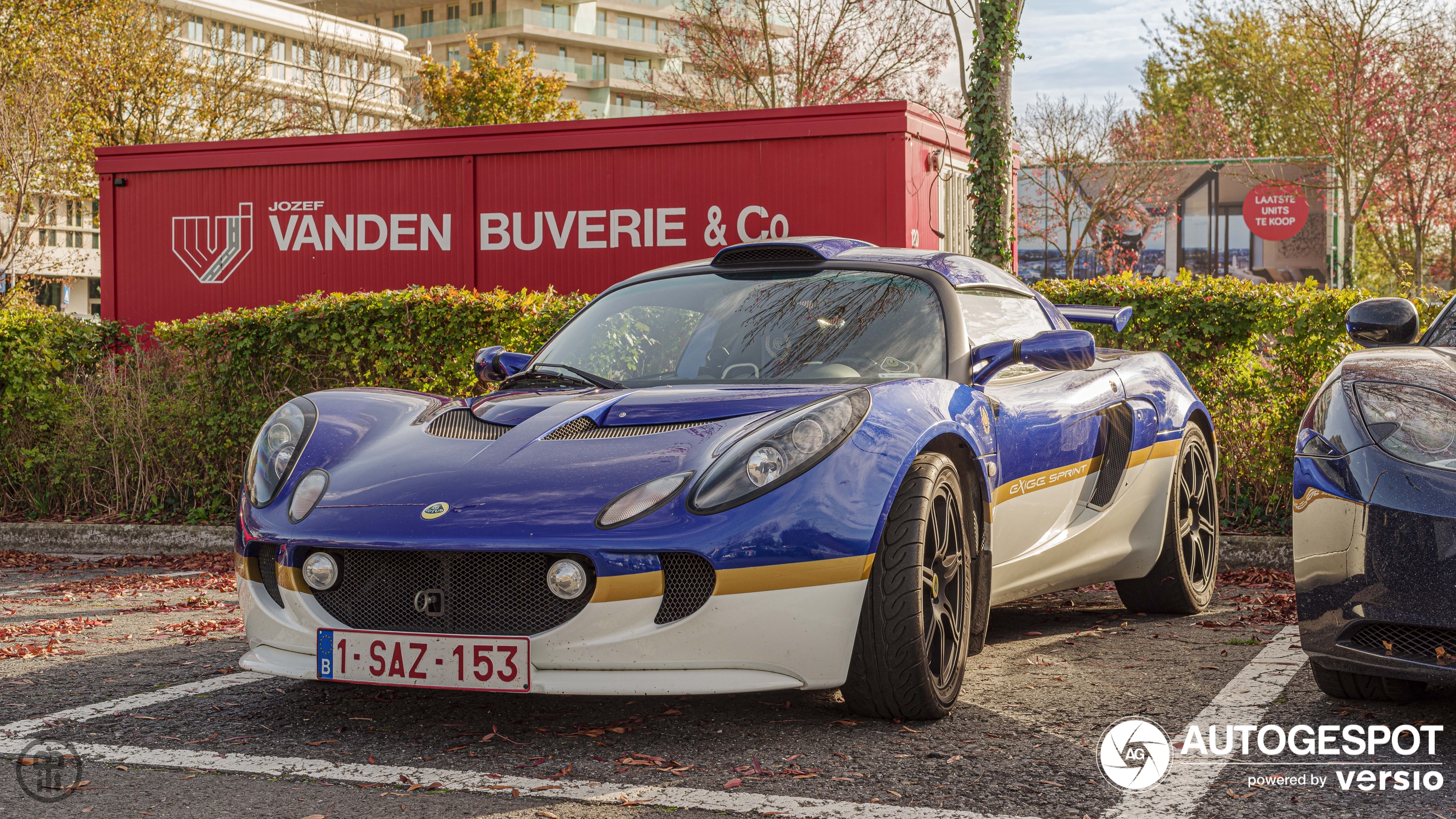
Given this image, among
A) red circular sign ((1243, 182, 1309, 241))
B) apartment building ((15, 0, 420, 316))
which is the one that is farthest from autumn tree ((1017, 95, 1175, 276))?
apartment building ((15, 0, 420, 316))

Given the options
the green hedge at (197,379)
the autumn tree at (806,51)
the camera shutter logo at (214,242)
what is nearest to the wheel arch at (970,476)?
the green hedge at (197,379)

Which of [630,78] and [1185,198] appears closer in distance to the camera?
[1185,198]

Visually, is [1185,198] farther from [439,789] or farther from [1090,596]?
[439,789]

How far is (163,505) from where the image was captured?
884 centimetres

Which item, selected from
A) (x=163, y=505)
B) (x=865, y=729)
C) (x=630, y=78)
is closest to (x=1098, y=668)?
(x=865, y=729)

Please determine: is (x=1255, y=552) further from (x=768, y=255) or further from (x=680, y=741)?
(x=680, y=741)

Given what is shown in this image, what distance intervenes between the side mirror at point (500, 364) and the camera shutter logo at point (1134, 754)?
2.37 m

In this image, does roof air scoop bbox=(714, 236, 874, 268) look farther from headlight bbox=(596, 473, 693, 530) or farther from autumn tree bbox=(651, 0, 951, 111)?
autumn tree bbox=(651, 0, 951, 111)

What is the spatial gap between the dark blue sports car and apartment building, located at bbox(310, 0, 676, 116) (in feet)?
247

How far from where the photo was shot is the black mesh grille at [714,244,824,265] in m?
4.76

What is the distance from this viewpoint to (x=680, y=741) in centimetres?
357

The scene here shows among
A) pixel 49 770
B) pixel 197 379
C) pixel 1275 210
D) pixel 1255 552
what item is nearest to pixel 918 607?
pixel 49 770

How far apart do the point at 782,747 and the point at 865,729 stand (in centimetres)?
27

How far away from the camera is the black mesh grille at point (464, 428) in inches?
152
